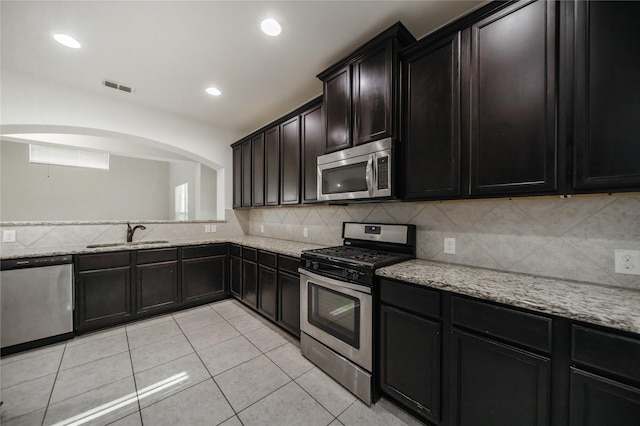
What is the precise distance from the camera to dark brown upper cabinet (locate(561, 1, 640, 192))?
1027 millimetres

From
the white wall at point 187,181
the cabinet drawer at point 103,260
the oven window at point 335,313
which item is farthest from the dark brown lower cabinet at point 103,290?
the white wall at point 187,181

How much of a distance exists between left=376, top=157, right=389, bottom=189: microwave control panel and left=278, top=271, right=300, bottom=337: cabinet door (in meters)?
1.25

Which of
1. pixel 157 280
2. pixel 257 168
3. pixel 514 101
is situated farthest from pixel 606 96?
pixel 157 280

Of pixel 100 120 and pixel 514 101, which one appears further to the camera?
pixel 100 120

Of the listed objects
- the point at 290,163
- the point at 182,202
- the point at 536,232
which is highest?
the point at 290,163

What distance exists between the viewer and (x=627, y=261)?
4.02 ft

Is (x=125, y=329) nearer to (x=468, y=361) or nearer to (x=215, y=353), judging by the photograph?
(x=215, y=353)

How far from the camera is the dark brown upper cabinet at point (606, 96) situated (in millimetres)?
1027

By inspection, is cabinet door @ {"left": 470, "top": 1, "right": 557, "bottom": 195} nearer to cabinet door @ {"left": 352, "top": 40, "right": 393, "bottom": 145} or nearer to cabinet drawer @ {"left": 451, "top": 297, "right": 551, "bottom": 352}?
cabinet door @ {"left": 352, "top": 40, "right": 393, "bottom": 145}

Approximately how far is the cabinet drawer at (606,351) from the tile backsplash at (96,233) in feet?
13.6

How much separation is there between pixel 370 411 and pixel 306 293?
0.96m

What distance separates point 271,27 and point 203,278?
10.3 ft

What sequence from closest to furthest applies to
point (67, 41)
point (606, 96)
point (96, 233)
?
point (606, 96) → point (67, 41) → point (96, 233)

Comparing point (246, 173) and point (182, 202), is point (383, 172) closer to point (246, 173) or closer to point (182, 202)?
point (246, 173)
